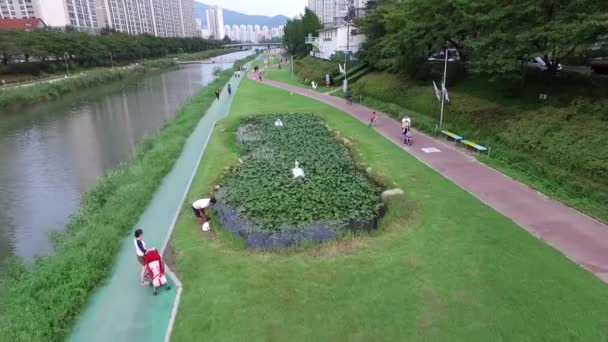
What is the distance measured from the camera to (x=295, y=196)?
12148mm

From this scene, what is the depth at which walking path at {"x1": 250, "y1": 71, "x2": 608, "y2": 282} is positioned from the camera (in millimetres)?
8867

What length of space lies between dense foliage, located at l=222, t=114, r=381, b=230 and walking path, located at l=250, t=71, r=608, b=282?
10.7 ft

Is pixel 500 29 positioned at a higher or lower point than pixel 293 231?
higher

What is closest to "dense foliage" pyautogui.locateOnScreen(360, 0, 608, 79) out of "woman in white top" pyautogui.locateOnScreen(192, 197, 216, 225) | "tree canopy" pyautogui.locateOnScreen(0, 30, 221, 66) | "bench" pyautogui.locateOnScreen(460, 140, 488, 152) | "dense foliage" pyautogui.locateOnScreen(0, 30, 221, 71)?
"bench" pyautogui.locateOnScreen(460, 140, 488, 152)

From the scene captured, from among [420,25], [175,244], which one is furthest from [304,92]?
[175,244]

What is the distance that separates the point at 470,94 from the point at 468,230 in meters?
13.0

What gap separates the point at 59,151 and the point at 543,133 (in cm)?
2477

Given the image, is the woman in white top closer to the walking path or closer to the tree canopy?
the walking path

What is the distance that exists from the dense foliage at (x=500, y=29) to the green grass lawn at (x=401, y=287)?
25.0 feet

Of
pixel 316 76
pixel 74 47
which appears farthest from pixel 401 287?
pixel 74 47

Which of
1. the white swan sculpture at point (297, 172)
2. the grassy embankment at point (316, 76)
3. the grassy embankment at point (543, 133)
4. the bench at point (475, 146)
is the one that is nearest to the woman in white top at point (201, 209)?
the white swan sculpture at point (297, 172)

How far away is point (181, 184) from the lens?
1442 centimetres

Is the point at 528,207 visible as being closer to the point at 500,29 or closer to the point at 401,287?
the point at 401,287

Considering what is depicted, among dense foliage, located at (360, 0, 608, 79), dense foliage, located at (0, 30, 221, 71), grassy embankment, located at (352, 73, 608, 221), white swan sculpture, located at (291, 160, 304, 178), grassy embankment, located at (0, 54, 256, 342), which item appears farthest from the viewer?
dense foliage, located at (0, 30, 221, 71)
